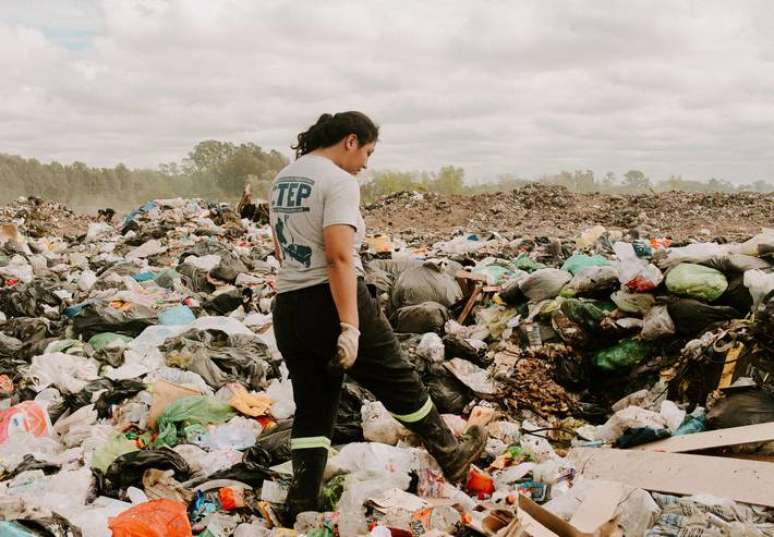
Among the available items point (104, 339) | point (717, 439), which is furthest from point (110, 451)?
point (717, 439)

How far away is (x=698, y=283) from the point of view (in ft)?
12.6

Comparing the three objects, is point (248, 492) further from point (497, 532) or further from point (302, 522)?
point (497, 532)

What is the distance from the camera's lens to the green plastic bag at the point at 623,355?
392 centimetres

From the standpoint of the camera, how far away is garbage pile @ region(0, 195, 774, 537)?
2482 mm

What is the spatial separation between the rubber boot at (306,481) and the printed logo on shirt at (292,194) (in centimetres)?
94

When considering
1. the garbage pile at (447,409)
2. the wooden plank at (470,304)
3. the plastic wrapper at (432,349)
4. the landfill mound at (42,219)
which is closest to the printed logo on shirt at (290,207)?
the garbage pile at (447,409)

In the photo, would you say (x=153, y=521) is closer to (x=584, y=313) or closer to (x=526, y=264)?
(x=584, y=313)

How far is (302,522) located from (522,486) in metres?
0.94

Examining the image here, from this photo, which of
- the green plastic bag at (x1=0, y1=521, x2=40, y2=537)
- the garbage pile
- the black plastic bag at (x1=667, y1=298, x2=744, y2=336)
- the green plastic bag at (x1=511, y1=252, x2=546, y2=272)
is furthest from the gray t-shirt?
the green plastic bag at (x1=511, y1=252, x2=546, y2=272)

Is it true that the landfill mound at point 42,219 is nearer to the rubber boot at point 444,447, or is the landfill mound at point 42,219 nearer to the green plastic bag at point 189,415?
the green plastic bag at point 189,415

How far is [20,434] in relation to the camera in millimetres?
3510

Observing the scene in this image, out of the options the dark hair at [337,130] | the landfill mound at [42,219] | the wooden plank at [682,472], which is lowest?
the wooden plank at [682,472]

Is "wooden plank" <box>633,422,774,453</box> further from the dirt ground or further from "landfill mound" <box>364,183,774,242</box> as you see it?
"landfill mound" <box>364,183,774,242</box>

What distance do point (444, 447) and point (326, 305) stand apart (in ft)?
2.73
